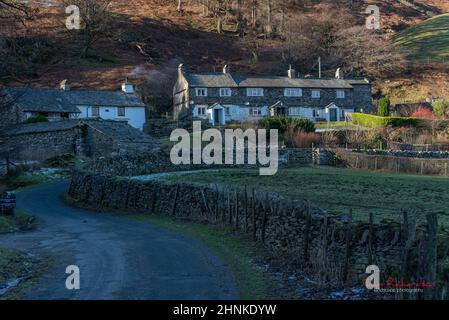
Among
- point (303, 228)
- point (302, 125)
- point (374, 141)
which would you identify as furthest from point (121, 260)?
point (374, 141)

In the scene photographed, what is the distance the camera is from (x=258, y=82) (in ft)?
256

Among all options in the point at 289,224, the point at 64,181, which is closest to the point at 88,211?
the point at 64,181

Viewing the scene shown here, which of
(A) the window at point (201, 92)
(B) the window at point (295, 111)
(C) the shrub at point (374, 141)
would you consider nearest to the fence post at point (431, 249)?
(C) the shrub at point (374, 141)

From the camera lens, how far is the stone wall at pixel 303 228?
13.3m

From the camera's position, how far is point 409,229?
1302 cm

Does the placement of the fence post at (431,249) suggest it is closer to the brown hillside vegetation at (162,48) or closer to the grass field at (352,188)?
the grass field at (352,188)

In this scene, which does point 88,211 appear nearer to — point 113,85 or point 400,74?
point 113,85

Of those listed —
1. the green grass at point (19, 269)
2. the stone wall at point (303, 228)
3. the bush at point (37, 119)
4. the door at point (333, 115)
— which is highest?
the door at point (333, 115)

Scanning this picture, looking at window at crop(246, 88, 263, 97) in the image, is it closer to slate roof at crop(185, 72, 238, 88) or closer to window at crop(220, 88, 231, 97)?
slate roof at crop(185, 72, 238, 88)

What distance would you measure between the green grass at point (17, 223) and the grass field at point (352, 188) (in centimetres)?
1110

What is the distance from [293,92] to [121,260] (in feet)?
204

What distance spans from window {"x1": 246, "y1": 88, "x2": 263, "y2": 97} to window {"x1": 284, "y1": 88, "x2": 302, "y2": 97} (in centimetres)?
344

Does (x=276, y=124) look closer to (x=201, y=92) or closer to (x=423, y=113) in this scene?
(x=201, y=92)
